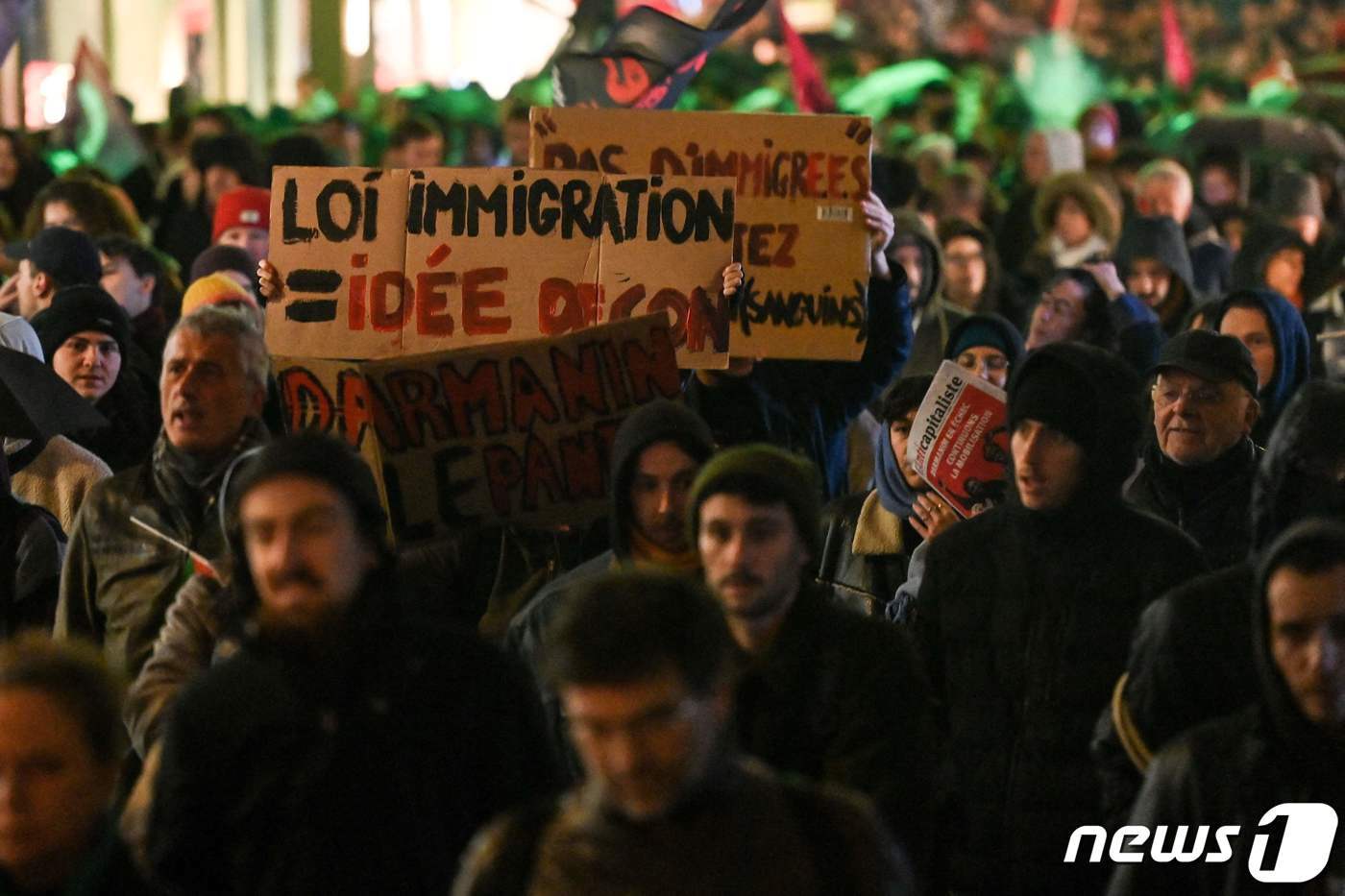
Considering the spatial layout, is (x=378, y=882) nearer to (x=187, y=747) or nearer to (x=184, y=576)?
(x=187, y=747)

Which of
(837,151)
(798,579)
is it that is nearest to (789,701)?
(798,579)

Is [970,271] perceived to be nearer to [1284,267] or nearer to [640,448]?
[1284,267]

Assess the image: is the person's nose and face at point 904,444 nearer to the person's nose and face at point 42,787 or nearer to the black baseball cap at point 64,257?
the person's nose and face at point 42,787

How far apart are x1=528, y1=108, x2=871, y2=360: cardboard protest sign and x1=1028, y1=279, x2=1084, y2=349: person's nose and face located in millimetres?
2172

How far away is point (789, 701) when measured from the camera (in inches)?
170

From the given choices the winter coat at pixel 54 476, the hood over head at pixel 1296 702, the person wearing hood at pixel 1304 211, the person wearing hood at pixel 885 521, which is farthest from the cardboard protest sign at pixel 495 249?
the person wearing hood at pixel 1304 211

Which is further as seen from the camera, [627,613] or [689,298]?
A: [689,298]

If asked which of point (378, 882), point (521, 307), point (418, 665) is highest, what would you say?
point (521, 307)

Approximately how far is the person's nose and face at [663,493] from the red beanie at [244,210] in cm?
552

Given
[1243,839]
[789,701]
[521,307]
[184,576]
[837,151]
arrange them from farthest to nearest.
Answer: [837,151], [521,307], [184,576], [789,701], [1243,839]

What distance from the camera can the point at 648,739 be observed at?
3270mm

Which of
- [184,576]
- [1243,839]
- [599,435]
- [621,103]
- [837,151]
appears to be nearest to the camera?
[1243,839]

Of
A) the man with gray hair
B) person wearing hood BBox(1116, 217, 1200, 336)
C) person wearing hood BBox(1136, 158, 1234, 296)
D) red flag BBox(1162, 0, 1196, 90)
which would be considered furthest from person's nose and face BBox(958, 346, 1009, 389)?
red flag BBox(1162, 0, 1196, 90)

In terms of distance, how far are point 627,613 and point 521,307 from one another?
12.1 ft
